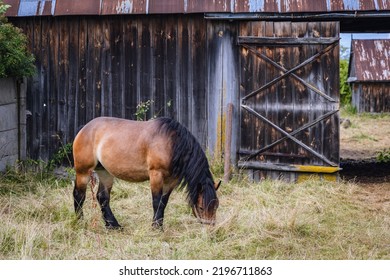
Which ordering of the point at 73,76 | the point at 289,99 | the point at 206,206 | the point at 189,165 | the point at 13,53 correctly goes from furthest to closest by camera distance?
the point at 73,76 → the point at 289,99 → the point at 13,53 → the point at 189,165 → the point at 206,206

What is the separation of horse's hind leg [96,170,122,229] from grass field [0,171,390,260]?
0.39ft

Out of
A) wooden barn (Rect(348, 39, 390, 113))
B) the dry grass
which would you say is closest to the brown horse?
the dry grass

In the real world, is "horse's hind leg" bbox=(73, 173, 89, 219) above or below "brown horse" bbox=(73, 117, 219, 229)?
below

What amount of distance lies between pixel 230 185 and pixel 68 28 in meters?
4.05

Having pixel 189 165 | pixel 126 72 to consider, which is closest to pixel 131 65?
pixel 126 72

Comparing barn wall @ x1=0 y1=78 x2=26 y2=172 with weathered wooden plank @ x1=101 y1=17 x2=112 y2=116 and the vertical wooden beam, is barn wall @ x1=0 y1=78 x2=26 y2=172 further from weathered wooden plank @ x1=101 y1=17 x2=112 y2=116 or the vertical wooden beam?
the vertical wooden beam

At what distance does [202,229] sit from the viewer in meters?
6.38

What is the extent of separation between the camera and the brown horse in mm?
6465

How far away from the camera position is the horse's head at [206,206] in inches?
249

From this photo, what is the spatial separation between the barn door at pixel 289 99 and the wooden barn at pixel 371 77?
2125 centimetres

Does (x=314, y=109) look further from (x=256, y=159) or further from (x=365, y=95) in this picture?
(x=365, y=95)

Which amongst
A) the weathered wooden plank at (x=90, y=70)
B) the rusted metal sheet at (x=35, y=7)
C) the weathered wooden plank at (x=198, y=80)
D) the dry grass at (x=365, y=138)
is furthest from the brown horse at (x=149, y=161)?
the dry grass at (x=365, y=138)

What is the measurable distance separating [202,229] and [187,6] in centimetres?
481

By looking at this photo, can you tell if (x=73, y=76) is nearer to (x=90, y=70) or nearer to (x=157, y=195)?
(x=90, y=70)
